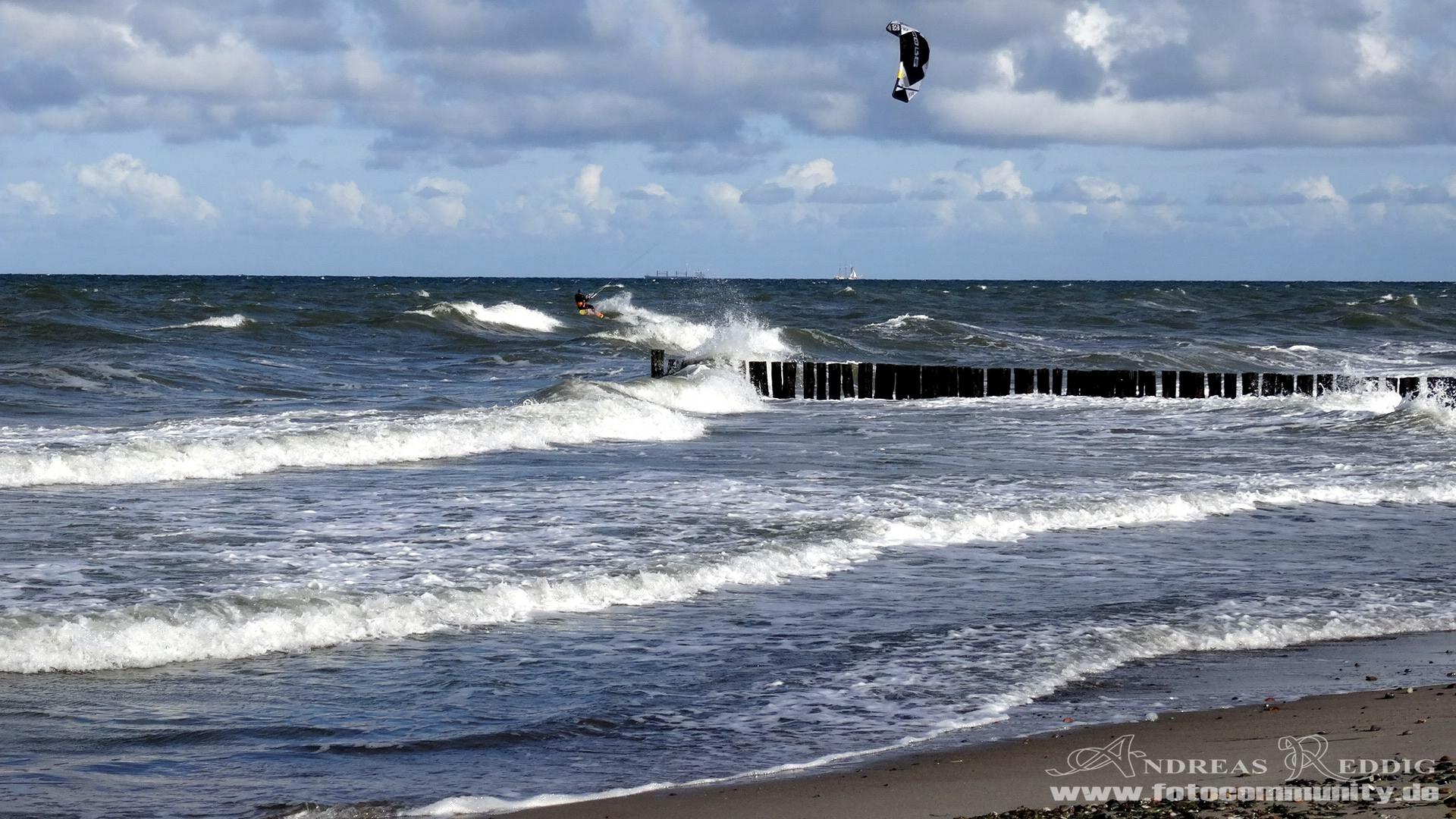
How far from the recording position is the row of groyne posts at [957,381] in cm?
2500

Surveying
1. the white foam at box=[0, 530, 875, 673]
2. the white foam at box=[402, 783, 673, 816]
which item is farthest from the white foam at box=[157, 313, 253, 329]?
the white foam at box=[402, 783, 673, 816]

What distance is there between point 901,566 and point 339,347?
29.2 metres

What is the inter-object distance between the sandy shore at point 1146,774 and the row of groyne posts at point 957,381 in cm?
1931

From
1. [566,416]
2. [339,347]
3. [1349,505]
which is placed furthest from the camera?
[339,347]

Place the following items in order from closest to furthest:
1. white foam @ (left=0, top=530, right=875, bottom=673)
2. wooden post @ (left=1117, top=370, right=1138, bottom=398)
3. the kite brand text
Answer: the kite brand text
white foam @ (left=0, top=530, right=875, bottom=673)
wooden post @ (left=1117, top=370, right=1138, bottom=398)

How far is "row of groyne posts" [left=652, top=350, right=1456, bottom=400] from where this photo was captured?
25000 millimetres

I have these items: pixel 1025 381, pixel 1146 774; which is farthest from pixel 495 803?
pixel 1025 381

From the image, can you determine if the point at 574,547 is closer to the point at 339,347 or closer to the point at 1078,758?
the point at 1078,758

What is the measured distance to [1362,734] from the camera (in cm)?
574

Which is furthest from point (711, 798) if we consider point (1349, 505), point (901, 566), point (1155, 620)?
point (1349, 505)

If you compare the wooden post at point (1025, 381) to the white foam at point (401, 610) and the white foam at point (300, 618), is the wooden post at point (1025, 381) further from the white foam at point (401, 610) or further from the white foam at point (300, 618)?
the white foam at point (300, 618)

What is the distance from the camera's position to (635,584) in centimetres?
881

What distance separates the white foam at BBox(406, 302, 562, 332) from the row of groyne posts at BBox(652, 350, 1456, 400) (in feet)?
82.3

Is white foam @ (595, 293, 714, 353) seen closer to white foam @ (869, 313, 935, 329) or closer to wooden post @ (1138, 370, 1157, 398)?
white foam @ (869, 313, 935, 329)
